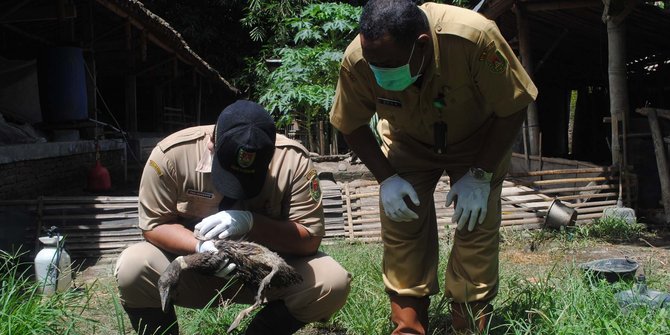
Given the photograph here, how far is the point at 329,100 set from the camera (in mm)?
13875

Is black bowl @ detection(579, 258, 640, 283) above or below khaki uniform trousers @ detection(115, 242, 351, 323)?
below

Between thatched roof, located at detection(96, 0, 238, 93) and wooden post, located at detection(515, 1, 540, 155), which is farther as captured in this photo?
wooden post, located at detection(515, 1, 540, 155)

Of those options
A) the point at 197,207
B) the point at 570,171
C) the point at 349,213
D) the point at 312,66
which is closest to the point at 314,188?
the point at 197,207

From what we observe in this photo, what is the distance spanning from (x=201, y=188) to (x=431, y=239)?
1.08m

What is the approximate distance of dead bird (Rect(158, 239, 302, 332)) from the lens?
Answer: 2326 millimetres

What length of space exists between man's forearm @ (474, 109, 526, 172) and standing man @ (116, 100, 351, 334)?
2.38ft

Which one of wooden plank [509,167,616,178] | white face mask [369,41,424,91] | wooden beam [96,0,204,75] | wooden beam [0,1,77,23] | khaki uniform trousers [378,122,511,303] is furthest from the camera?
wooden beam [0,1,77,23]

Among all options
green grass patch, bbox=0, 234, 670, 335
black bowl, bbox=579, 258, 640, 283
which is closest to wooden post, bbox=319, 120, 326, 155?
green grass patch, bbox=0, 234, 670, 335

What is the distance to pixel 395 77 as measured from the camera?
2.34m

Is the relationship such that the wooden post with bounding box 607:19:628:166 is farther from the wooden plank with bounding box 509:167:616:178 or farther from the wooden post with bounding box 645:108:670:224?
the wooden post with bounding box 645:108:670:224

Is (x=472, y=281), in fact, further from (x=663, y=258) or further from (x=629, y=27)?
(x=629, y=27)

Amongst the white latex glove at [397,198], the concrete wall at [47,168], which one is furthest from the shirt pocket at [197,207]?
the concrete wall at [47,168]

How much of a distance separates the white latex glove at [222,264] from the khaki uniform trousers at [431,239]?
2.57 ft

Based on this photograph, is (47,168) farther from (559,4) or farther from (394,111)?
(559,4)
